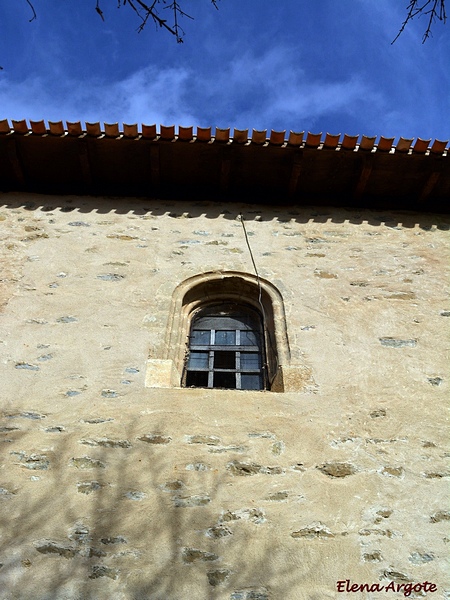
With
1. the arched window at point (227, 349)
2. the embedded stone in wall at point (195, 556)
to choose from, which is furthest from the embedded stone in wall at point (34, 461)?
the arched window at point (227, 349)

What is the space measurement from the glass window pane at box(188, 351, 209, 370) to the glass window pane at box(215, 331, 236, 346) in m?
0.18

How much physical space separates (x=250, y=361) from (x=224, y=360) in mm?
218

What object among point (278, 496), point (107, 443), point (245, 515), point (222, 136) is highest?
point (222, 136)

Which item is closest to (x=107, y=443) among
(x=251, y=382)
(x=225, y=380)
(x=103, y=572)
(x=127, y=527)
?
(x=127, y=527)

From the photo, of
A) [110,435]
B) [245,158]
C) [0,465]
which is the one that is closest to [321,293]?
[245,158]

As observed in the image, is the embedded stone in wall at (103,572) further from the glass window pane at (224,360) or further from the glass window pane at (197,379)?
the glass window pane at (224,360)

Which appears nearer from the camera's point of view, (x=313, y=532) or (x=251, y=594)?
(x=251, y=594)

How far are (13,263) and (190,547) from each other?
3.30 meters

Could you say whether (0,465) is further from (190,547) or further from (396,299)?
(396,299)

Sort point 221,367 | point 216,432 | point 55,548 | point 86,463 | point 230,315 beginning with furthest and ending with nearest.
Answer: point 230,315
point 221,367
point 216,432
point 86,463
point 55,548

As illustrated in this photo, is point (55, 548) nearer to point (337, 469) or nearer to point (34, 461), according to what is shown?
point (34, 461)

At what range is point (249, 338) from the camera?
4.79m

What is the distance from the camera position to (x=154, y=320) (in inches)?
180

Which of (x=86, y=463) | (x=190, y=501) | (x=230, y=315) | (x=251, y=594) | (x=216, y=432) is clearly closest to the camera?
(x=251, y=594)
